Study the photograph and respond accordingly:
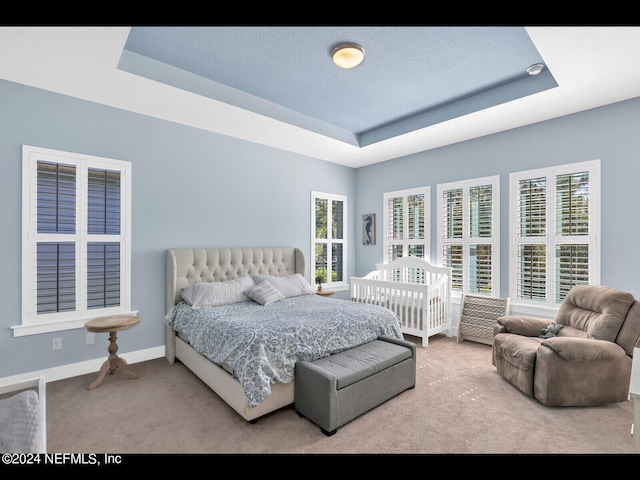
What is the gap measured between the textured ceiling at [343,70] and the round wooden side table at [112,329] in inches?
86.1

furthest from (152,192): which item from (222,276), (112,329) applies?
(112,329)

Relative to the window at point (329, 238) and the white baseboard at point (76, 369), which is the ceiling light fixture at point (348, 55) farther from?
the white baseboard at point (76, 369)

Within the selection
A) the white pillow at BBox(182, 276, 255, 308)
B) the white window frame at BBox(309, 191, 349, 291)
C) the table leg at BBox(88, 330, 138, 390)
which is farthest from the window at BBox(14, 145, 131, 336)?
the white window frame at BBox(309, 191, 349, 291)

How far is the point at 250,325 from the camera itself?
2.55 metres

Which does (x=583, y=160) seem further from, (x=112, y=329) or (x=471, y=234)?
(x=112, y=329)

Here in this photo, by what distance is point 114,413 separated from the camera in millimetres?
2387

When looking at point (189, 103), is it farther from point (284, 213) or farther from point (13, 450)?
point (13, 450)

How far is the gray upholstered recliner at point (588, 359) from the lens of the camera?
243 cm

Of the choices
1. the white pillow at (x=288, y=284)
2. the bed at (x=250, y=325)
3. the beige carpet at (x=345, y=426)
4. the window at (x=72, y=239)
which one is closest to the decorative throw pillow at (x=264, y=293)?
the bed at (x=250, y=325)

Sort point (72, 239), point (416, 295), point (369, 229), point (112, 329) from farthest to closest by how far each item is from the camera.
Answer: point (369, 229)
point (416, 295)
point (72, 239)
point (112, 329)

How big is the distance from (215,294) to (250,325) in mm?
1010

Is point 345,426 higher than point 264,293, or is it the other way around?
point 264,293

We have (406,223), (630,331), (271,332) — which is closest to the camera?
(271,332)

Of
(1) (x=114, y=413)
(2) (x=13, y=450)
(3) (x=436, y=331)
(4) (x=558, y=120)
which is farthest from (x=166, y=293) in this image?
(4) (x=558, y=120)
